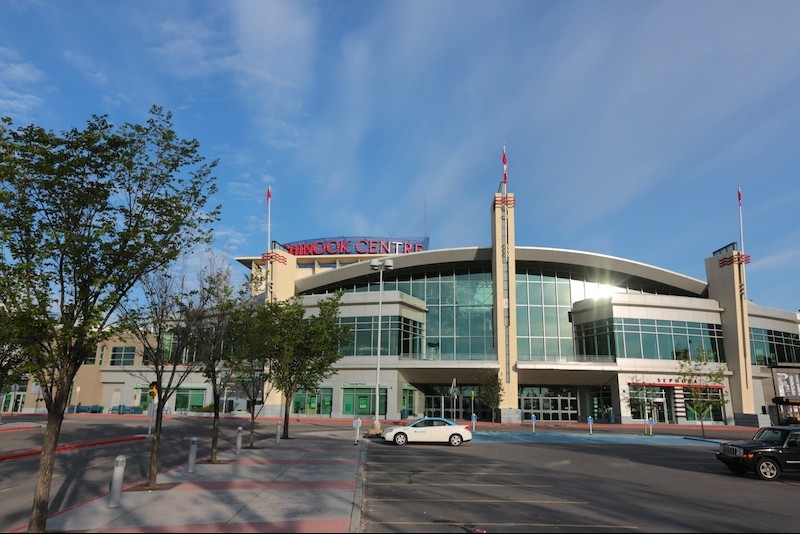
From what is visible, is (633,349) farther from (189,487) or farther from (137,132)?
(137,132)

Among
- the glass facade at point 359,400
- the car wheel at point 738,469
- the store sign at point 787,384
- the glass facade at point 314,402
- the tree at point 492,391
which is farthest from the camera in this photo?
the store sign at point 787,384

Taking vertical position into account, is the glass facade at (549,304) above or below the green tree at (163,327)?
above

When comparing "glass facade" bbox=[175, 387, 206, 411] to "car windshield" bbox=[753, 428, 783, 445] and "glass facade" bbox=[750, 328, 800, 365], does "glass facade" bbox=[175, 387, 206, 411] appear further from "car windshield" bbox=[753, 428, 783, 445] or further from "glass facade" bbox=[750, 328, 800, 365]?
"glass facade" bbox=[750, 328, 800, 365]

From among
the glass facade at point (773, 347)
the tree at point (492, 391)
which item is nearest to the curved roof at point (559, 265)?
the glass facade at point (773, 347)

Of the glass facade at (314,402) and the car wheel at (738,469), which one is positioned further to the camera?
the glass facade at (314,402)

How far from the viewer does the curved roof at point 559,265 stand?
53.1 metres

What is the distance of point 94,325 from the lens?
8.27 m

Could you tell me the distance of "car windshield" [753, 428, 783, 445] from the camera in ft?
54.6

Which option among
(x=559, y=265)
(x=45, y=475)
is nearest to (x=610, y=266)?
(x=559, y=265)

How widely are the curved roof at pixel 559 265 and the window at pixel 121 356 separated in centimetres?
2376

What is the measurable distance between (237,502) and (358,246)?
6838 cm

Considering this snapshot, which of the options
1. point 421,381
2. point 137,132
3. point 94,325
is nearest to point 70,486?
point 94,325

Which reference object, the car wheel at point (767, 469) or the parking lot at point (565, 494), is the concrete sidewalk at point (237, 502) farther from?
the car wheel at point (767, 469)

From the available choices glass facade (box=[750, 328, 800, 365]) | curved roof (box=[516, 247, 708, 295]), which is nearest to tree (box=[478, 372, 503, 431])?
curved roof (box=[516, 247, 708, 295])
